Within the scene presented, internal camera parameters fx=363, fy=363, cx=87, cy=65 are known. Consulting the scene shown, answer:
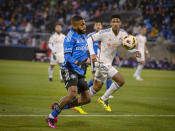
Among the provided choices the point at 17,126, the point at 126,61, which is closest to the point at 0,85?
the point at 17,126

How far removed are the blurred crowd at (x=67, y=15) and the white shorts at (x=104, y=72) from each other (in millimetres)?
18659

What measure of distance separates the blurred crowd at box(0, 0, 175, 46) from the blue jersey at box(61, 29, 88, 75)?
68.5ft

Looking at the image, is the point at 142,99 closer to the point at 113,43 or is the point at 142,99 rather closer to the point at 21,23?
the point at 113,43

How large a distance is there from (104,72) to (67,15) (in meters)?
25.6

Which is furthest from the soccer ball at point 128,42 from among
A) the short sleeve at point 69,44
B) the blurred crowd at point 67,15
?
the blurred crowd at point 67,15

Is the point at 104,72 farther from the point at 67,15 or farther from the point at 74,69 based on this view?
the point at 67,15

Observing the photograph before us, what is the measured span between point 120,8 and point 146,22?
2.73 m

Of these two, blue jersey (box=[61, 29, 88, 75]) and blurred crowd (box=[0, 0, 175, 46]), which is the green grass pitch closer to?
blue jersey (box=[61, 29, 88, 75])

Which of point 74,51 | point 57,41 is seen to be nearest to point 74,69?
point 74,51

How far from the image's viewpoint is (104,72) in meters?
9.59

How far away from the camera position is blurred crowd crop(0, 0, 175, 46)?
2942 centimetres

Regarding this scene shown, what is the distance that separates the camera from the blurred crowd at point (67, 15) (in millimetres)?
29423

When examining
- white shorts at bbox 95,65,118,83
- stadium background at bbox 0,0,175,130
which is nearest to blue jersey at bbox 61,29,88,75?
white shorts at bbox 95,65,118,83

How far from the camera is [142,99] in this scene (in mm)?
12250
